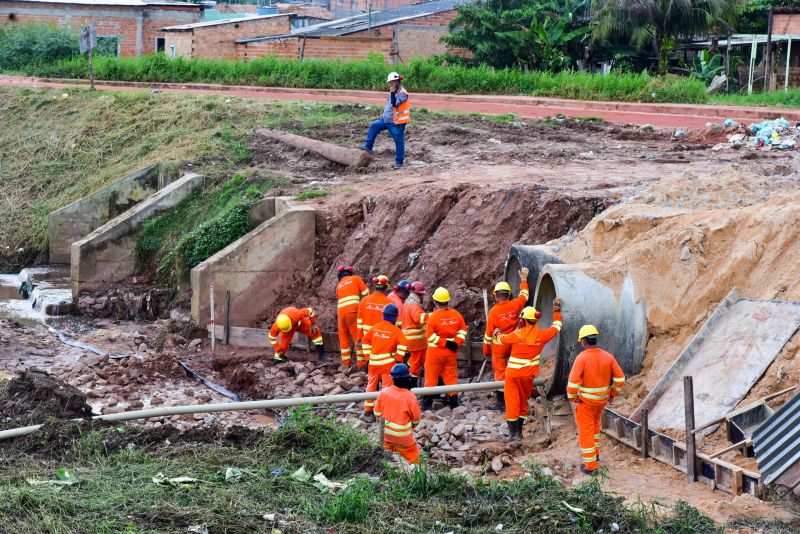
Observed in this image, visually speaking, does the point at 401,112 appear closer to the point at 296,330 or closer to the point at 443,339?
the point at 296,330

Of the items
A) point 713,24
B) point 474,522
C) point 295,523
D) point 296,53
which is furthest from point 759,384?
point 296,53

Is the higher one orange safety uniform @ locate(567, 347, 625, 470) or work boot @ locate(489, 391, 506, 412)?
orange safety uniform @ locate(567, 347, 625, 470)

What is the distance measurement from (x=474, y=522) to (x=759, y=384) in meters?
3.55

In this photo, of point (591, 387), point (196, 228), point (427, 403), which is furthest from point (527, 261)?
point (196, 228)

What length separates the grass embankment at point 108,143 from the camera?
74.6ft

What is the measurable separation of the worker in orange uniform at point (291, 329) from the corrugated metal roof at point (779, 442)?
756cm

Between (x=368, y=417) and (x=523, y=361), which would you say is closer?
(x=523, y=361)

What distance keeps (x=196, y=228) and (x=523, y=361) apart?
30.1 ft

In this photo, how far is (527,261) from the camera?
535 inches

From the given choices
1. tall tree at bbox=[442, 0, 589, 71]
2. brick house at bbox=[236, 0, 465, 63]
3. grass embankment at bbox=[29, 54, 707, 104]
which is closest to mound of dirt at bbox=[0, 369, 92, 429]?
grass embankment at bbox=[29, 54, 707, 104]

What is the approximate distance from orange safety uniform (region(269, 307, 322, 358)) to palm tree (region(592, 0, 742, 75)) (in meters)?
17.7

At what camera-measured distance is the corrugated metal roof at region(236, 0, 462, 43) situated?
4003cm

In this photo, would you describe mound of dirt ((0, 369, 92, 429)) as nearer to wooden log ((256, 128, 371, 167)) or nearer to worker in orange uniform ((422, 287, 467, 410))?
→ worker in orange uniform ((422, 287, 467, 410))

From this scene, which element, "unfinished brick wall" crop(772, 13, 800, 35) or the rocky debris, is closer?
the rocky debris
